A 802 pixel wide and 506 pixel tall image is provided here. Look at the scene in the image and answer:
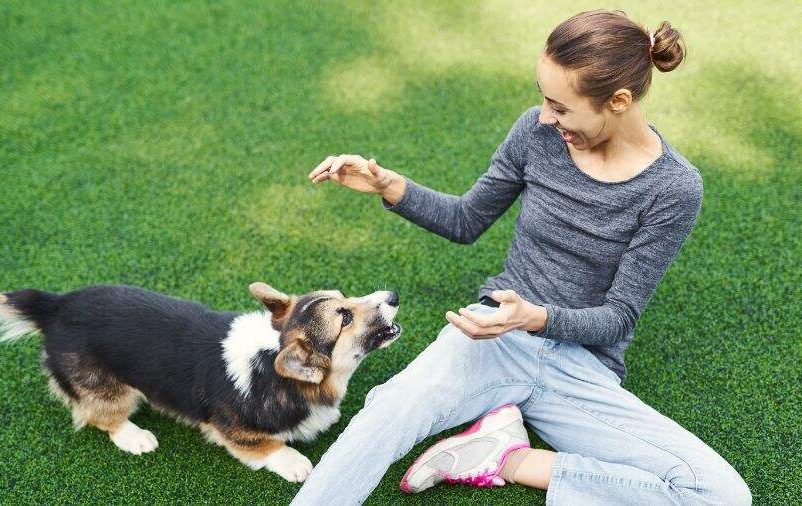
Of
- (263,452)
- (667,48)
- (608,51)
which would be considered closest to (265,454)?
(263,452)

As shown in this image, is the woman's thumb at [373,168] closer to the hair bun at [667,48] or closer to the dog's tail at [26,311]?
the hair bun at [667,48]

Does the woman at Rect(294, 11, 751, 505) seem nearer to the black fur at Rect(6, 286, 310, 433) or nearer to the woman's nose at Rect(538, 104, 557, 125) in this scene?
the woman's nose at Rect(538, 104, 557, 125)

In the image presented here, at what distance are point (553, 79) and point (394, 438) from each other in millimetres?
1252

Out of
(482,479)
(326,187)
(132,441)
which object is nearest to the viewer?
(482,479)

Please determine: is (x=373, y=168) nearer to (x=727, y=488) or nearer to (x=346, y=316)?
(x=346, y=316)

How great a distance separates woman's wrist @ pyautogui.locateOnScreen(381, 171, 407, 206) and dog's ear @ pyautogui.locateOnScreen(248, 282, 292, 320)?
1.82 feet

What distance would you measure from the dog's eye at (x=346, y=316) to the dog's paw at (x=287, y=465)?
0.57 metres

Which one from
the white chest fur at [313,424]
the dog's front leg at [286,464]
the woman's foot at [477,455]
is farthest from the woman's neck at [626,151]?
the dog's front leg at [286,464]

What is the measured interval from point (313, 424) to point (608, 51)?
1.72 m

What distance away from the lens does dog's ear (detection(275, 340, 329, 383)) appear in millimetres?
2477

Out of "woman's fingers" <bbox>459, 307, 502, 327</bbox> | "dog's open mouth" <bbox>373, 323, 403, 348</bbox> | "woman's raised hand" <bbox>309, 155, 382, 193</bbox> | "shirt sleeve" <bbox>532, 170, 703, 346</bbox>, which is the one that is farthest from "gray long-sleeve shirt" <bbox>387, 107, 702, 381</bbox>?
"dog's open mouth" <bbox>373, 323, 403, 348</bbox>

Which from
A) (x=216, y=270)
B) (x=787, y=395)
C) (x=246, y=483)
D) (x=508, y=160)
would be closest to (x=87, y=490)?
(x=246, y=483)

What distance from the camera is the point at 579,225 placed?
2.48 m

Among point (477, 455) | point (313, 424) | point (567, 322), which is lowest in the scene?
point (313, 424)
